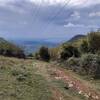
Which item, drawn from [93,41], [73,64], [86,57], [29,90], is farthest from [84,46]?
[29,90]

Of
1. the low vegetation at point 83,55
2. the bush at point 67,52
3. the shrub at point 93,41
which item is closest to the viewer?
the low vegetation at point 83,55

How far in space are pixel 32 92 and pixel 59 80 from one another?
5.38 m

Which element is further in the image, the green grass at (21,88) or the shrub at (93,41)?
the shrub at (93,41)

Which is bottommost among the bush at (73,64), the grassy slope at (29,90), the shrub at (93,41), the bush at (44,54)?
the grassy slope at (29,90)

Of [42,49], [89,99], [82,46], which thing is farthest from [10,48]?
[89,99]

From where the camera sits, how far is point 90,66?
1257 inches

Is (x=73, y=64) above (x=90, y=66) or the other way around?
above

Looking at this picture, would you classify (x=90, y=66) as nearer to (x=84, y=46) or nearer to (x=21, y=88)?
(x=84, y=46)

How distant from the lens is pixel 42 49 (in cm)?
6212

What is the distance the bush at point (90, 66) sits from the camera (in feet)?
101

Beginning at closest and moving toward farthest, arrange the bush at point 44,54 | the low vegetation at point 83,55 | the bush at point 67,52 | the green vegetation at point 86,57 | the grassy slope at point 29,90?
1. the grassy slope at point 29,90
2. the green vegetation at point 86,57
3. the low vegetation at point 83,55
4. the bush at point 67,52
5. the bush at point 44,54

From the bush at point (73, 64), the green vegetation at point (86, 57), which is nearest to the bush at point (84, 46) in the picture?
the green vegetation at point (86, 57)

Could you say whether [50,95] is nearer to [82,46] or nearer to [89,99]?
[89,99]

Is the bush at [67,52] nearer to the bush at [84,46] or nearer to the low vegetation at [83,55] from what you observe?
the low vegetation at [83,55]
